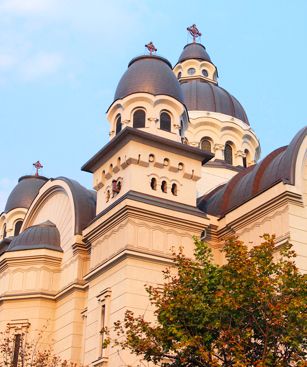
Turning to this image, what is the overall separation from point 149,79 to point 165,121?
1.88 metres

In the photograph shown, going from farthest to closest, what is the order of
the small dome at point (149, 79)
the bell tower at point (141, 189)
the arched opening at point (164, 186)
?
the small dome at point (149, 79)
the arched opening at point (164, 186)
the bell tower at point (141, 189)

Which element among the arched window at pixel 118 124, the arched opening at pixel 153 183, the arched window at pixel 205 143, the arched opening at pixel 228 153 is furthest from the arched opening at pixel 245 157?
the arched opening at pixel 153 183

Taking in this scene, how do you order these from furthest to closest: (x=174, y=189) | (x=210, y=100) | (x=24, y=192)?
(x=24, y=192) < (x=210, y=100) < (x=174, y=189)

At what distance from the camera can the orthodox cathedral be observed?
2362 centimetres

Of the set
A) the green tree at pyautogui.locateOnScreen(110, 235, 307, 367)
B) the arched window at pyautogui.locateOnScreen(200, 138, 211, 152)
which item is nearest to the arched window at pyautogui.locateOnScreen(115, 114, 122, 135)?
the arched window at pyautogui.locateOnScreen(200, 138, 211, 152)

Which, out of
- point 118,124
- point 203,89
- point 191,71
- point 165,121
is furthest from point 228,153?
point 118,124

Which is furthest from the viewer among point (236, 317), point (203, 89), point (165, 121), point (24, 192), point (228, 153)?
point (24, 192)

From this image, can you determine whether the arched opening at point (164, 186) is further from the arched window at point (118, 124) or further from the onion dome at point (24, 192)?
the onion dome at point (24, 192)

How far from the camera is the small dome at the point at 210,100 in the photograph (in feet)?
128

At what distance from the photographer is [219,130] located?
37.9 m

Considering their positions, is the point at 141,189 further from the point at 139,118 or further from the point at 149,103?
the point at 149,103

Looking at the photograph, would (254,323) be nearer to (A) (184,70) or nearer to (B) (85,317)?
(B) (85,317)

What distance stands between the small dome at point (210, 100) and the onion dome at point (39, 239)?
12.4 meters

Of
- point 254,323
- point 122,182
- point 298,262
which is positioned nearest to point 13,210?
point 122,182
